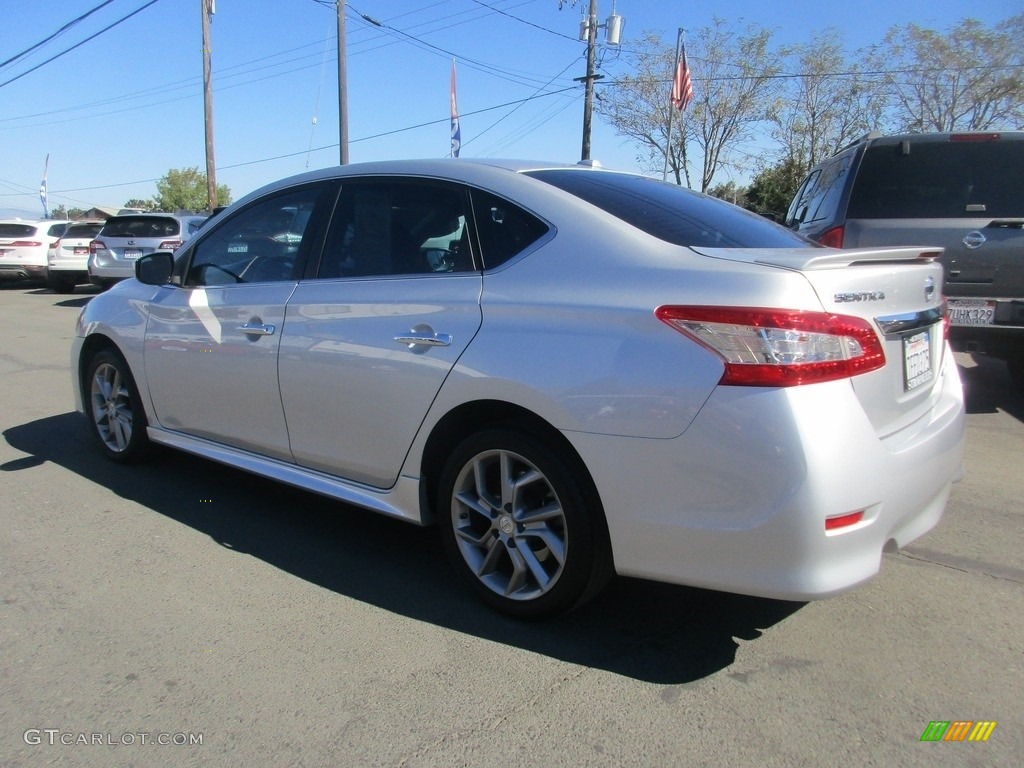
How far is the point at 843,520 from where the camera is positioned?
2455 millimetres

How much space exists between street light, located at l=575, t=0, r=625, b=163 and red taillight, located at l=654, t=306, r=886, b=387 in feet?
70.5

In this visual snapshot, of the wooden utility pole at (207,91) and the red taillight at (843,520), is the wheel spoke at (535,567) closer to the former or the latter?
the red taillight at (843,520)

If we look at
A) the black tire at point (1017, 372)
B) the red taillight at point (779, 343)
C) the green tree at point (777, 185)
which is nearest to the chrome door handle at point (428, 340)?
the red taillight at point (779, 343)

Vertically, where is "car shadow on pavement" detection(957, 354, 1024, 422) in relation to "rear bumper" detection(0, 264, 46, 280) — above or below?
below

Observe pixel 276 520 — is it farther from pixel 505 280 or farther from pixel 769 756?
pixel 769 756

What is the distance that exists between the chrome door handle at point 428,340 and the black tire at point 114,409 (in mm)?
2341

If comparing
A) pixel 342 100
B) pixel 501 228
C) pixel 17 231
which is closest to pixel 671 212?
pixel 501 228

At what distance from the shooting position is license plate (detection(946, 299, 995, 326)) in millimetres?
5805

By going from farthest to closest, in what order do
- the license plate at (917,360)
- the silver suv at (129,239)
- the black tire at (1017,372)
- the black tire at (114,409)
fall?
1. the silver suv at (129,239)
2. the black tire at (1017,372)
3. the black tire at (114,409)
4. the license plate at (917,360)

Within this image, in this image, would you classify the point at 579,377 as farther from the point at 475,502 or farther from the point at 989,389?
the point at 989,389

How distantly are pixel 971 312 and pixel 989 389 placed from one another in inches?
87.8

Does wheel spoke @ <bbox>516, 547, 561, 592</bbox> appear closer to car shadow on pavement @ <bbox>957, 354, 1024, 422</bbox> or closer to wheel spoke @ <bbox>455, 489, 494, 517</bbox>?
wheel spoke @ <bbox>455, 489, 494, 517</bbox>

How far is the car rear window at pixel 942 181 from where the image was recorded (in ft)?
19.3

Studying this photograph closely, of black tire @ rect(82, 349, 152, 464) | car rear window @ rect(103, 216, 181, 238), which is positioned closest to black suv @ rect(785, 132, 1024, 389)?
black tire @ rect(82, 349, 152, 464)
